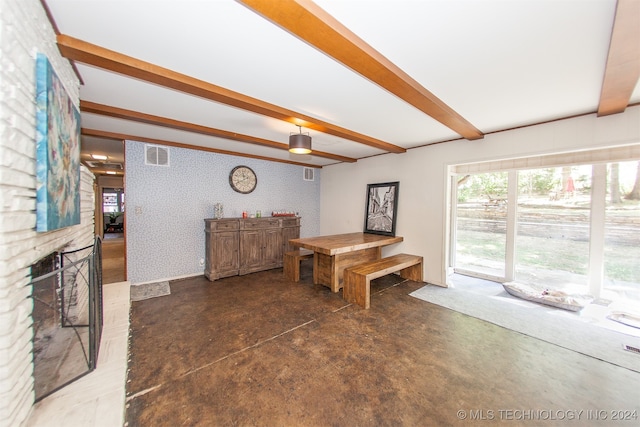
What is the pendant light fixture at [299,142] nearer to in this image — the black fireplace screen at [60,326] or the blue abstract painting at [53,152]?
the blue abstract painting at [53,152]

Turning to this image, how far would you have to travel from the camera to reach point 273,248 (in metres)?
4.89

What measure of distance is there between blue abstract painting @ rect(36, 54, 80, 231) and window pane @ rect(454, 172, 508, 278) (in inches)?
213

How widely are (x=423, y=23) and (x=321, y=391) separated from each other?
2.59m

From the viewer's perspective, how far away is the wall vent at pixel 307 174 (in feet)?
19.7

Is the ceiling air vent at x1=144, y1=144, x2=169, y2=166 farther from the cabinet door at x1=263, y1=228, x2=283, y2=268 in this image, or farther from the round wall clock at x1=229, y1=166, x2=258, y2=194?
the cabinet door at x1=263, y1=228, x2=283, y2=268

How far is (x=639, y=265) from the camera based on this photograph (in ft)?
9.85

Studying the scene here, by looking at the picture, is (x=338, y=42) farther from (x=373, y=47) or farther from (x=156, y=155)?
(x=156, y=155)

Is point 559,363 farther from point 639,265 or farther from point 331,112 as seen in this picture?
point 331,112

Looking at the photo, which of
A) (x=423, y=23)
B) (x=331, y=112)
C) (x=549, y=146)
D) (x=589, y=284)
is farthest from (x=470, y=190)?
(x=423, y=23)

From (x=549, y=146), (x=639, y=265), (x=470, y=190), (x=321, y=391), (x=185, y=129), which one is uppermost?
(x=185, y=129)

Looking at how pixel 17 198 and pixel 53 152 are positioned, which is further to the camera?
pixel 53 152

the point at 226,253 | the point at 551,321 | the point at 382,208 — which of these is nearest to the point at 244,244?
the point at 226,253

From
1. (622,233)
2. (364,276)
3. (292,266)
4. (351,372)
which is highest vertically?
(622,233)

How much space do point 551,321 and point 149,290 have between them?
215 inches
